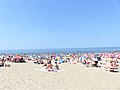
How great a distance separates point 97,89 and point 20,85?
118 inches

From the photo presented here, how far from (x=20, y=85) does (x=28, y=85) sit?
0.31 meters

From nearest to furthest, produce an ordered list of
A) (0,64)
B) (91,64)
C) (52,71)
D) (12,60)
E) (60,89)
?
1. (60,89)
2. (52,71)
3. (0,64)
4. (91,64)
5. (12,60)

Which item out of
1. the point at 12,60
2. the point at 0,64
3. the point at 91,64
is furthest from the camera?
the point at 12,60

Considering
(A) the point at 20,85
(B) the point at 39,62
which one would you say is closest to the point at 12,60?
(B) the point at 39,62

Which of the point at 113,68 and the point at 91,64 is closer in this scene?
the point at 113,68

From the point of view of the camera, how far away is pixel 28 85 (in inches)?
307

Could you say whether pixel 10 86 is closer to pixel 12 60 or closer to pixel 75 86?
pixel 75 86

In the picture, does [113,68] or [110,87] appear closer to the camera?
[110,87]

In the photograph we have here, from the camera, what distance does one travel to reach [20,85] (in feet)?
25.5

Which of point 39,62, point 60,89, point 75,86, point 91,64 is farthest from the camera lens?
point 39,62

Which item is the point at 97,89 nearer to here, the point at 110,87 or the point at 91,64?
the point at 110,87

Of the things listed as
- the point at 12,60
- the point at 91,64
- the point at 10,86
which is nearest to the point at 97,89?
the point at 10,86

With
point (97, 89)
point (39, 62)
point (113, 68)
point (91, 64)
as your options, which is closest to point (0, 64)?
point (39, 62)

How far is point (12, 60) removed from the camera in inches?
790
